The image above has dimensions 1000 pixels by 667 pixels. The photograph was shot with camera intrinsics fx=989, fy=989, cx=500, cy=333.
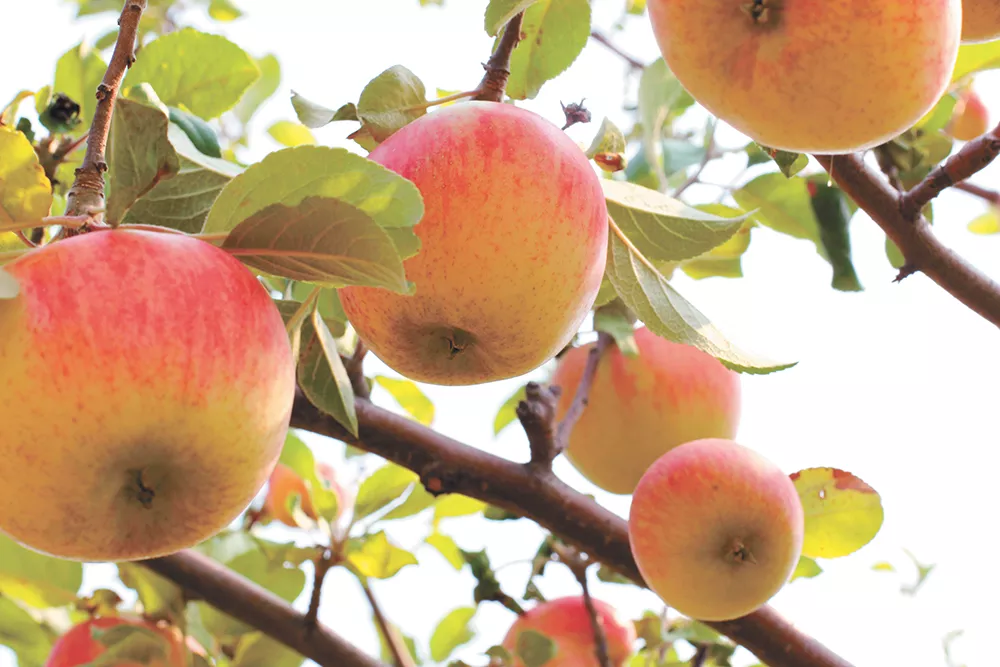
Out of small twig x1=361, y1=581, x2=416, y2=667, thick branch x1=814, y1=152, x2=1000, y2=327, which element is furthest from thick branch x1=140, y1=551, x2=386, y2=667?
thick branch x1=814, y1=152, x2=1000, y2=327

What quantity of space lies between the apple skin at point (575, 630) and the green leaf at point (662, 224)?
959 millimetres

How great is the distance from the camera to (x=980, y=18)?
103 cm

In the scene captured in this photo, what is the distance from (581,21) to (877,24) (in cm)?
44

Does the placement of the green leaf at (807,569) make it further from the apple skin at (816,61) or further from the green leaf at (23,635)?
the green leaf at (23,635)

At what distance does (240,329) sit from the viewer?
0.75m

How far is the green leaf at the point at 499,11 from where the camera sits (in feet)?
2.97

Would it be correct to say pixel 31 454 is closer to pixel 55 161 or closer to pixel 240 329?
pixel 240 329

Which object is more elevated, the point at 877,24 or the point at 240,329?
the point at 877,24

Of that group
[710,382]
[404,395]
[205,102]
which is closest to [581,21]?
[205,102]

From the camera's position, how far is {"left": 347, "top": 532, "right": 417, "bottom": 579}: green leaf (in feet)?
5.41

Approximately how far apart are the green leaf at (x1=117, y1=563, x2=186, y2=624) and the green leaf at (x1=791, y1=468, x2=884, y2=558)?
39.4 inches

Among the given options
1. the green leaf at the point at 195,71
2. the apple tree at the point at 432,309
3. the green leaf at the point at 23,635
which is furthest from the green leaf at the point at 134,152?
the green leaf at the point at 23,635

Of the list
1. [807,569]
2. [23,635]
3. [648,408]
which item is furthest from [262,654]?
[807,569]

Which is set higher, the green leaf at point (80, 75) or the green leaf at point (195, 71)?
the green leaf at point (195, 71)
